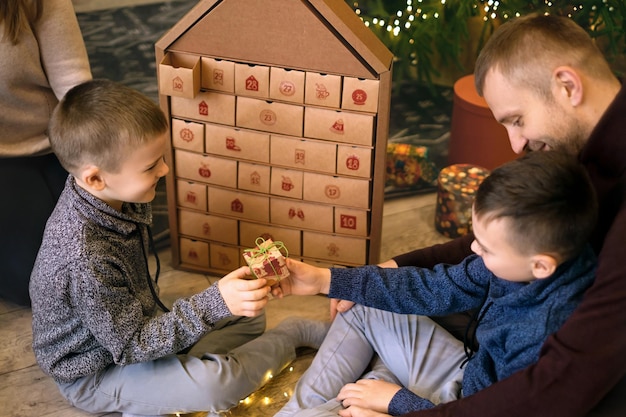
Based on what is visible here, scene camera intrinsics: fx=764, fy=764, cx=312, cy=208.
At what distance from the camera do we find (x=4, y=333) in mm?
1751

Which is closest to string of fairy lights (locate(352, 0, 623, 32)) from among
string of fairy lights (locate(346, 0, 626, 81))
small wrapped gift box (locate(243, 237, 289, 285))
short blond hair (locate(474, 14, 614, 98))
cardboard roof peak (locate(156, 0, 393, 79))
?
string of fairy lights (locate(346, 0, 626, 81))

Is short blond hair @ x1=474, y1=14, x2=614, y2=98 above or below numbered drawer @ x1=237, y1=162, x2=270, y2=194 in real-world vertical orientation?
above

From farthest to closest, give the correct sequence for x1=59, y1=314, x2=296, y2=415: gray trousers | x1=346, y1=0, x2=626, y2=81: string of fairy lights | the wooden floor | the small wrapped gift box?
x1=346, y1=0, x2=626, y2=81: string of fairy lights < the wooden floor < x1=59, y1=314, x2=296, y2=415: gray trousers < the small wrapped gift box

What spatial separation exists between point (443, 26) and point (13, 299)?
1.55 meters

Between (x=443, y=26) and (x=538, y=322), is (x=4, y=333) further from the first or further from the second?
(x=443, y=26)

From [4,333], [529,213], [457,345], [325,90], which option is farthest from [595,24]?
[4,333]

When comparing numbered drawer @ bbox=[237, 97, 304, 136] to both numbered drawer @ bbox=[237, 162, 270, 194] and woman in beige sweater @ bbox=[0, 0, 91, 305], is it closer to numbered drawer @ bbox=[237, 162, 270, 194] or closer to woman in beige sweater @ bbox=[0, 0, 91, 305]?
numbered drawer @ bbox=[237, 162, 270, 194]

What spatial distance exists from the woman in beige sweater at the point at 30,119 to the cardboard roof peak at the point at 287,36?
0.26 m

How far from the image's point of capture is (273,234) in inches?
71.2

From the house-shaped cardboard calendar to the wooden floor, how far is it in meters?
0.11

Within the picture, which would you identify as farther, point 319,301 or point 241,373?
point 319,301

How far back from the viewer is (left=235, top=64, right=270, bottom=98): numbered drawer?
161 cm

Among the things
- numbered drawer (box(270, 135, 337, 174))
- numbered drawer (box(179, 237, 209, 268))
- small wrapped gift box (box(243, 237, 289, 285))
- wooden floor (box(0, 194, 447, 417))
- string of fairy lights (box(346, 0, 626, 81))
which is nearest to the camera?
small wrapped gift box (box(243, 237, 289, 285))

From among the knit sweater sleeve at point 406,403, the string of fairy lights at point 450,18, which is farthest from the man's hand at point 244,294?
the string of fairy lights at point 450,18
